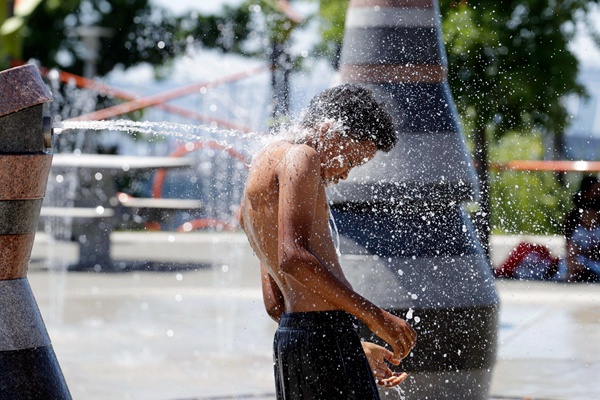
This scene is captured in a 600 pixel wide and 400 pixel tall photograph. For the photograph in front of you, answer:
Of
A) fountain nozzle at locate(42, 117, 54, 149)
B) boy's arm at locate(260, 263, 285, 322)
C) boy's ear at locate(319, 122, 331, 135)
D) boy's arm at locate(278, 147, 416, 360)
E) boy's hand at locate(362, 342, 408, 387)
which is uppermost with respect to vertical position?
boy's ear at locate(319, 122, 331, 135)

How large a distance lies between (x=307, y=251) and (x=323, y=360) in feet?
1.24

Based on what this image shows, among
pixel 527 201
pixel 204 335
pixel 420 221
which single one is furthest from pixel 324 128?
pixel 527 201

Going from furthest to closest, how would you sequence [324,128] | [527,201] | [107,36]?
1. [107,36]
2. [527,201]
3. [324,128]

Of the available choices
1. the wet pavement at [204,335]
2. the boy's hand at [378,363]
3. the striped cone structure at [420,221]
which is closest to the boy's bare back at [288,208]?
the boy's hand at [378,363]

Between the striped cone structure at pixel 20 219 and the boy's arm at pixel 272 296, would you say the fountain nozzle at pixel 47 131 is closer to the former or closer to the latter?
the striped cone structure at pixel 20 219

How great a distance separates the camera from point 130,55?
1203 inches

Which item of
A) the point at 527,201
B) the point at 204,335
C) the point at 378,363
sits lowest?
the point at 527,201

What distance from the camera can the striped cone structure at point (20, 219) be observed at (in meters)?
4.12

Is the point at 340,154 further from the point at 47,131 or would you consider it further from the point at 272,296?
the point at 47,131

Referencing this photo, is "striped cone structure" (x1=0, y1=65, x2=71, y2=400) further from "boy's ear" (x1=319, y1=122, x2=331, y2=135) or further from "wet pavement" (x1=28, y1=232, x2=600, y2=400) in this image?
"wet pavement" (x1=28, y1=232, x2=600, y2=400)

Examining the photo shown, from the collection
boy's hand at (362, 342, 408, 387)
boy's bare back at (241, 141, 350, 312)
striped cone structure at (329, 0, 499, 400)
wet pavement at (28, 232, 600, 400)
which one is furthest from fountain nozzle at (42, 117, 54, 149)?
wet pavement at (28, 232, 600, 400)

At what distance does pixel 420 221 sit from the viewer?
5543 millimetres

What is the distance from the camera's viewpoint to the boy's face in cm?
351

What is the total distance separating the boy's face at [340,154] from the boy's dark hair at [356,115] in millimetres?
22
